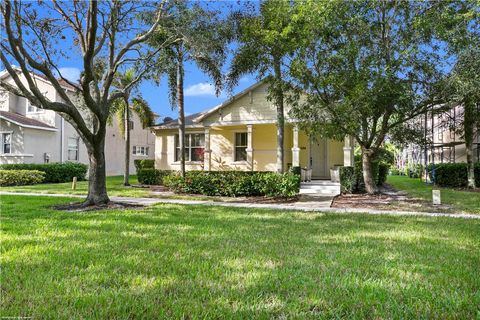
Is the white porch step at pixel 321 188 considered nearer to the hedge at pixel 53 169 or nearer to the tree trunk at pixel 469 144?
the tree trunk at pixel 469 144

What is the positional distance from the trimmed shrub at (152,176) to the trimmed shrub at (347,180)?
393 inches

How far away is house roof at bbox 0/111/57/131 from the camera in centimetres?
2356

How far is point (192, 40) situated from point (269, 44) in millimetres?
3274

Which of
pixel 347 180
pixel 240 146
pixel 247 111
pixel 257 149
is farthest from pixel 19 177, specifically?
pixel 347 180

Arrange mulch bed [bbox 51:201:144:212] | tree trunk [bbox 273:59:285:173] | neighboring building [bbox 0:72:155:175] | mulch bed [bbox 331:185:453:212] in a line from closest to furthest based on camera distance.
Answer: mulch bed [bbox 51:201:144:212] < mulch bed [bbox 331:185:453:212] < tree trunk [bbox 273:59:285:173] < neighboring building [bbox 0:72:155:175]

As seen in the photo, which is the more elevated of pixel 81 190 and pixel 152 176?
pixel 152 176

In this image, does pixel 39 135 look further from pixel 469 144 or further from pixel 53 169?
pixel 469 144

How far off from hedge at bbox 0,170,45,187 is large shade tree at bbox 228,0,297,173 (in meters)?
14.2

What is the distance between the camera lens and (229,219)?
8.48 meters

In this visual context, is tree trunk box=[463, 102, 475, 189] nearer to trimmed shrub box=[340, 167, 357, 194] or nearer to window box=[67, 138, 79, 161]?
trimmed shrub box=[340, 167, 357, 194]

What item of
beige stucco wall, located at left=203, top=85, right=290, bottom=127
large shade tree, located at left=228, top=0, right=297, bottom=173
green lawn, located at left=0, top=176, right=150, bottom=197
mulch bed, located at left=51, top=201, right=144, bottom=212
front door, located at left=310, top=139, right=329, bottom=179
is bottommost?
mulch bed, located at left=51, top=201, right=144, bottom=212

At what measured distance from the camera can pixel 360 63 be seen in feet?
39.6

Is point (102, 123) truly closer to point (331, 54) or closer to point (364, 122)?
point (331, 54)

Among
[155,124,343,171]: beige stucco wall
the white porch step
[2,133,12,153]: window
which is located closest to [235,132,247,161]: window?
[155,124,343,171]: beige stucco wall
